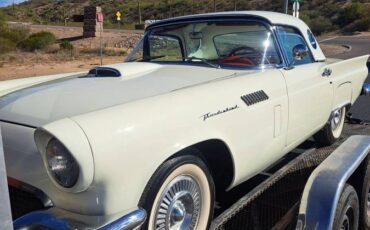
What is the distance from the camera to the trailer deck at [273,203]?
2558mm

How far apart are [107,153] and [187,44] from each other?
7.54 feet

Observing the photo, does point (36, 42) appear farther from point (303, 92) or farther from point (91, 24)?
point (303, 92)

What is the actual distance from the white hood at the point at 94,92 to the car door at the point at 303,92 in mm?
564

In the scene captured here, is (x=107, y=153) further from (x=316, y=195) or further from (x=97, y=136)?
(x=316, y=195)

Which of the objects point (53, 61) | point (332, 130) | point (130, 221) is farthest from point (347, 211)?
point (53, 61)

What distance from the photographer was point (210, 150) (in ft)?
8.93

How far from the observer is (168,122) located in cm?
225

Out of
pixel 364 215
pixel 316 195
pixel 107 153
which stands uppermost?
pixel 107 153

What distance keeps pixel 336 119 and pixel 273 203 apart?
6.84 feet

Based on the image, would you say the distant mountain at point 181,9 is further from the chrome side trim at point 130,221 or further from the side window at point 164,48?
the chrome side trim at point 130,221

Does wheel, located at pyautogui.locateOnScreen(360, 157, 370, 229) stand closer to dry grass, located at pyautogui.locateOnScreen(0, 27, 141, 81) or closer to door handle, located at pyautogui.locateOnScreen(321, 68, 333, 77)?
door handle, located at pyautogui.locateOnScreen(321, 68, 333, 77)

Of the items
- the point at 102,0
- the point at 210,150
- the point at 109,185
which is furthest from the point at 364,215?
the point at 102,0

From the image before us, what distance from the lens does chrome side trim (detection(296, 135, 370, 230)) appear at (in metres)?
2.18

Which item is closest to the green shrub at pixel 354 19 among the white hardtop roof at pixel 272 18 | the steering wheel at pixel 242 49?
the white hardtop roof at pixel 272 18
